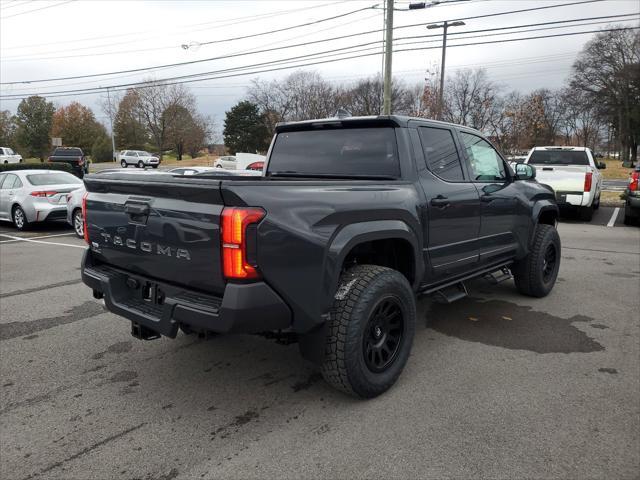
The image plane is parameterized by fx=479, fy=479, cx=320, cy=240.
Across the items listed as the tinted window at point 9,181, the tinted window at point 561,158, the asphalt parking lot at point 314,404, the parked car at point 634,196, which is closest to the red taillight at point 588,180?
the parked car at point 634,196

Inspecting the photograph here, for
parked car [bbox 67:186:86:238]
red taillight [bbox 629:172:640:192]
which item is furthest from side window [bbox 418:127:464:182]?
red taillight [bbox 629:172:640:192]

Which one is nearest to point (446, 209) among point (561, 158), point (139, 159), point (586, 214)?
point (561, 158)

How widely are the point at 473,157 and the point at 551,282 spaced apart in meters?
2.24

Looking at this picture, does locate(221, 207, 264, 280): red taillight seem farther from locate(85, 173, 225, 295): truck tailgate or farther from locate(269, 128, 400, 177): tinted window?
locate(269, 128, 400, 177): tinted window

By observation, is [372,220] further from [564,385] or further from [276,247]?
[564,385]

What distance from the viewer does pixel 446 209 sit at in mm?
3801

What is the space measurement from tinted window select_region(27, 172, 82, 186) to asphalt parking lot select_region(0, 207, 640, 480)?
7145 millimetres

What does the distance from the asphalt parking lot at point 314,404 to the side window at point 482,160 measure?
4.68 ft

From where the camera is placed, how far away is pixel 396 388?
3.33m

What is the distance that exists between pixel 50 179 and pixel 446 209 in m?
10.5

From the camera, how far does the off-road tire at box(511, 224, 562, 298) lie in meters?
5.33

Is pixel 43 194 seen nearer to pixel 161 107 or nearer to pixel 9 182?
pixel 9 182

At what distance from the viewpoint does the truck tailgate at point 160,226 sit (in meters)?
2.54

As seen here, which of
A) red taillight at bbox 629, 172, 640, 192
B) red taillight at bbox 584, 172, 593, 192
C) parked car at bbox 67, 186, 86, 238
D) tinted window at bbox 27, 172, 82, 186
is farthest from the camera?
red taillight at bbox 584, 172, 593, 192
